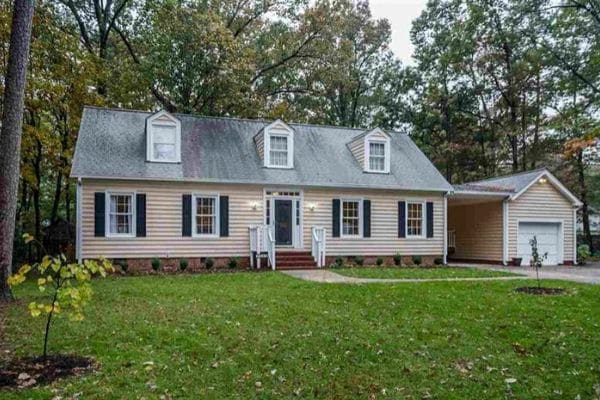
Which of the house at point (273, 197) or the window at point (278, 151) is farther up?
the window at point (278, 151)

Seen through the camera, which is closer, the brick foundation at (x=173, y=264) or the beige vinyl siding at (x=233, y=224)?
the beige vinyl siding at (x=233, y=224)

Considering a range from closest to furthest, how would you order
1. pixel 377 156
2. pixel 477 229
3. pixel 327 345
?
pixel 327 345 < pixel 377 156 < pixel 477 229

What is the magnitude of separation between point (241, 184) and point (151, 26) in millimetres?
10968

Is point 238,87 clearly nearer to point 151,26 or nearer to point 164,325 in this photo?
point 151,26

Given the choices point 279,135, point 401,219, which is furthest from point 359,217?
point 279,135

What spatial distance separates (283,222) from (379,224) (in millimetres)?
3471

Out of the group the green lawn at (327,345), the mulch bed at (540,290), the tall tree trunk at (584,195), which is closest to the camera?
Result: the green lawn at (327,345)

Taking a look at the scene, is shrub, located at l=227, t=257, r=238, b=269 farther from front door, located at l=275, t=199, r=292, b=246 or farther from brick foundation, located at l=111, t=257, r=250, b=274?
front door, located at l=275, t=199, r=292, b=246

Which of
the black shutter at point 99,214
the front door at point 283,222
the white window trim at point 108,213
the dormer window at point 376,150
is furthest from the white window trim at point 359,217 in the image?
the black shutter at point 99,214

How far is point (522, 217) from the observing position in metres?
17.7

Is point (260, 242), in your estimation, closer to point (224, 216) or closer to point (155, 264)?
point (224, 216)

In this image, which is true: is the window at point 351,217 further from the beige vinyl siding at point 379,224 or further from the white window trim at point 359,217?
the beige vinyl siding at point 379,224

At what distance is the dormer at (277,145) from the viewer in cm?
1608

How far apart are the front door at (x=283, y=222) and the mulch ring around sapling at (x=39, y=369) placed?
Answer: 35.2 feet
